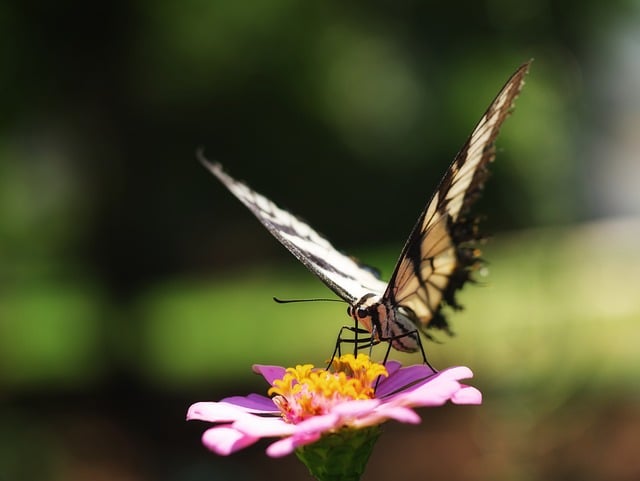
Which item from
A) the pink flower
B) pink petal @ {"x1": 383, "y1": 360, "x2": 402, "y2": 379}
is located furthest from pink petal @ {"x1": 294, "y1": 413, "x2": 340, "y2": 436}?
→ pink petal @ {"x1": 383, "y1": 360, "x2": 402, "y2": 379}

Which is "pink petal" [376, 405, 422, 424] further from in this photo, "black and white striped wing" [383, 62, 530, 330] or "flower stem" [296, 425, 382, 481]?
"black and white striped wing" [383, 62, 530, 330]

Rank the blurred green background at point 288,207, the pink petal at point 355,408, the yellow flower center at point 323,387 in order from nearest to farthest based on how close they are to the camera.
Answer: the pink petal at point 355,408 < the yellow flower center at point 323,387 < the blurred green background at point 288,207

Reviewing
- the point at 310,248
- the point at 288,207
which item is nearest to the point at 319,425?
the point at 310,248

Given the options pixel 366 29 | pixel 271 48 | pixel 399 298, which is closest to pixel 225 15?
pixel 271 48

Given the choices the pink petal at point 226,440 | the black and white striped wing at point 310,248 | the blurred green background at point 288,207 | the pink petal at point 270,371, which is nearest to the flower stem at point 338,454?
the pink petal at point 226,440

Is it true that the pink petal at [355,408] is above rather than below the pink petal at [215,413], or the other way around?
below

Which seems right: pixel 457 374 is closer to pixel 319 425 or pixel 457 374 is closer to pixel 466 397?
pixel 466 397

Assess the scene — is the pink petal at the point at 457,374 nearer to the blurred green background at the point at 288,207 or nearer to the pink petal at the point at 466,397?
the pink petal at the point at 466,397

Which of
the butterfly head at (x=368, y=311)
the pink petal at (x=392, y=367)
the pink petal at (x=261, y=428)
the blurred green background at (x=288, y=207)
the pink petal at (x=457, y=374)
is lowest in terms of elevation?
the pink petal at (x=261, y=428)
